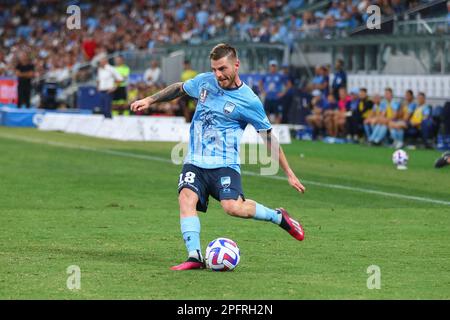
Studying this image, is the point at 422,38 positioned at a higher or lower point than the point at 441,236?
higher

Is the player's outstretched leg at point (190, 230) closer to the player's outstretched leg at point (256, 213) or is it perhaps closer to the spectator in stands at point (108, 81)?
the player's outstretched leg at point (256, 213)

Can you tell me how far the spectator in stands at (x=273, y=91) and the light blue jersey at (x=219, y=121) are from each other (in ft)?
78.9

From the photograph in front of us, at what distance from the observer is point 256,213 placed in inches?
410

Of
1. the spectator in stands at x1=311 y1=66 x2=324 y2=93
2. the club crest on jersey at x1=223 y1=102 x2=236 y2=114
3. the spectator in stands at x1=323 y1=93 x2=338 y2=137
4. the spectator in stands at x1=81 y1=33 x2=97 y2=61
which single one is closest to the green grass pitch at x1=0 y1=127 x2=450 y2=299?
the club crest on jersey at x1=223 y1=102 x2=236 y2=114

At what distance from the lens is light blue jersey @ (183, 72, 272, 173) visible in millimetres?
10344

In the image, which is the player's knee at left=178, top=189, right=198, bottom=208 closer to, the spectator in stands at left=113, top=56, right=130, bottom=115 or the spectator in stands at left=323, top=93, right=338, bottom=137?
the spectator in stands at left=323, top=93, right=338, bottom=137

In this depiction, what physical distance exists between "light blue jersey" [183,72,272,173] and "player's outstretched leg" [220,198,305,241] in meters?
0.35

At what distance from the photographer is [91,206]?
15406 millimetres

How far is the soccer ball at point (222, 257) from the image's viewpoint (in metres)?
9.94

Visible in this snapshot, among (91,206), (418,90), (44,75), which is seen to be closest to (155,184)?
(91,206)

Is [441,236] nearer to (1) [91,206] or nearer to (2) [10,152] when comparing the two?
(1) [91,206]

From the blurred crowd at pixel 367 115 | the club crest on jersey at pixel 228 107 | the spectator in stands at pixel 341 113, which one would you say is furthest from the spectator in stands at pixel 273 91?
the club crest on jersey at pixel 228 107

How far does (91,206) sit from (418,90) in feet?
57.1

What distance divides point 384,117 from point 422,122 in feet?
4.69
